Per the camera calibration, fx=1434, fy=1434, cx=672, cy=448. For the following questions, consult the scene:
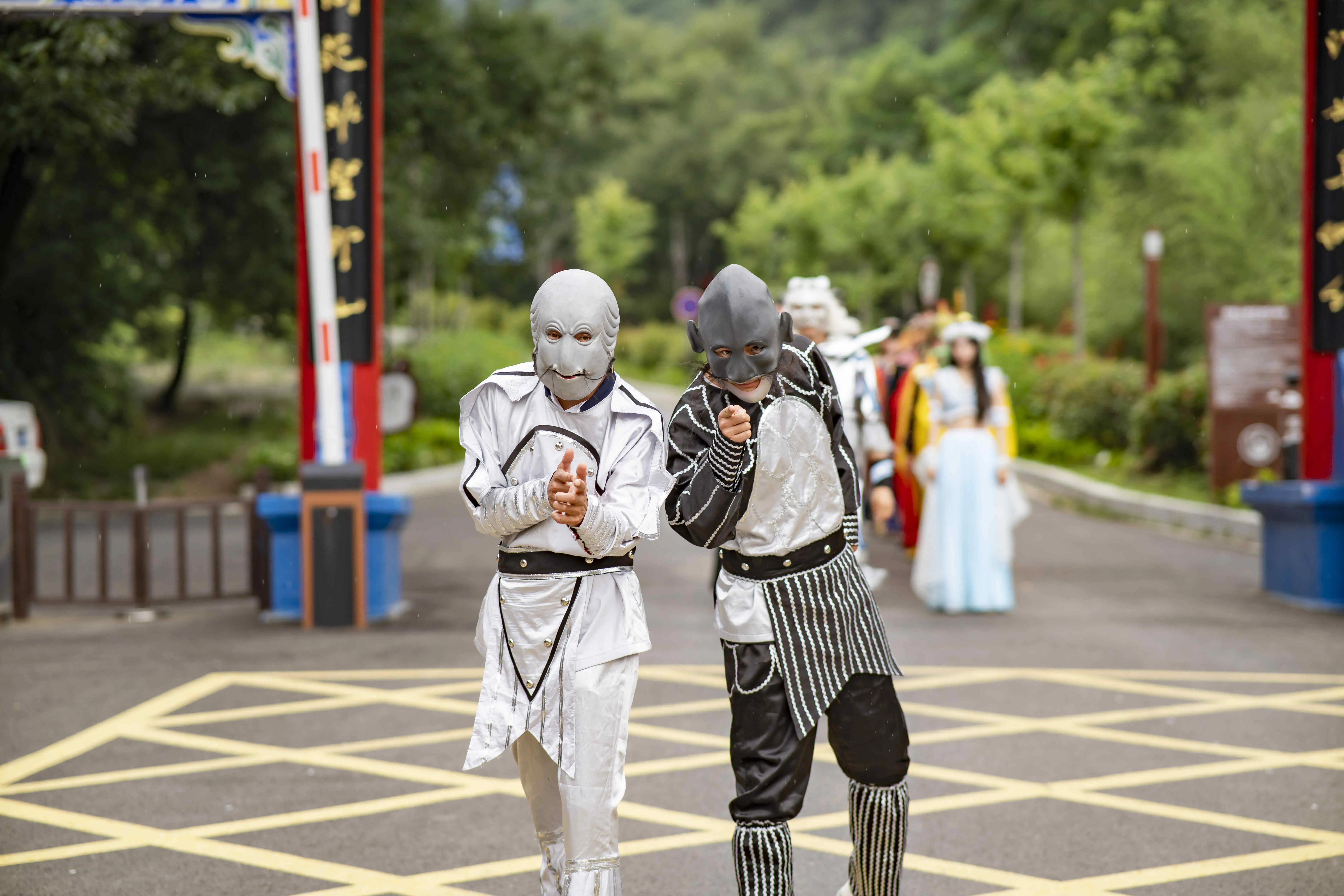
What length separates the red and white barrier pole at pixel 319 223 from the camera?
920cm

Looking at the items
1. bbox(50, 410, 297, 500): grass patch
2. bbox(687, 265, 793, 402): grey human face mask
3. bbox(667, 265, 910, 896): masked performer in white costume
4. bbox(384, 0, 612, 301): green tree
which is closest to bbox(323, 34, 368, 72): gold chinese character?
bbox(667, 265, 910, 896): masked performer in white costume

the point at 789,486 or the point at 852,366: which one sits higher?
the point at 852,366

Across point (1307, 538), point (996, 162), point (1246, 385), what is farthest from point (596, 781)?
point (996, 162)

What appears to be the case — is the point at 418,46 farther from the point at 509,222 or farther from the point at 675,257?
the point at 675,257

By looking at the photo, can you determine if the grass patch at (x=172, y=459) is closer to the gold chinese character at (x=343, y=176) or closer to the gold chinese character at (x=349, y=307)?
the gold chinese character at (x=349, y=307)

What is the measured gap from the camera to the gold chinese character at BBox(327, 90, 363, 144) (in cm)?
952

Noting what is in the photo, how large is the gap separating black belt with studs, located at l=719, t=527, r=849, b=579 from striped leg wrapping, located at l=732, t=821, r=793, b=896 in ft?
2.04

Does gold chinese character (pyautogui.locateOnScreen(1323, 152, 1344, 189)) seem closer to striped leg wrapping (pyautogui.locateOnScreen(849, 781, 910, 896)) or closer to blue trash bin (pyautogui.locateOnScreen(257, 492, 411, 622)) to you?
blue trash bin (pyautogui.locateOnScreen(257, 492, 411, 622))

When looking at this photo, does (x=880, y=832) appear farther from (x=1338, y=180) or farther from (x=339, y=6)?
(x=1338, y=180)

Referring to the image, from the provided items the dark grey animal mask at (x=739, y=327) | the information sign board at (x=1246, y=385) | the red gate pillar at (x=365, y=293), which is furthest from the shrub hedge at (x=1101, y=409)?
the dark grey animal mask at (x=739, y=327)

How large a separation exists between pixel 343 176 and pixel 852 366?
387 centimetres

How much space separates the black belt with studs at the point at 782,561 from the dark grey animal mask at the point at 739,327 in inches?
18.6

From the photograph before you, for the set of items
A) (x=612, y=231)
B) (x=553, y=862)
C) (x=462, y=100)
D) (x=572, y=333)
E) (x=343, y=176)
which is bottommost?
(x=553, y=862)

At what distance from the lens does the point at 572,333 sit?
11.3 ft
